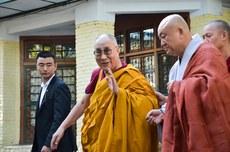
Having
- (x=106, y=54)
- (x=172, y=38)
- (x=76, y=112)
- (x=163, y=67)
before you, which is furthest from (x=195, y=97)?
(x=163, y=67)

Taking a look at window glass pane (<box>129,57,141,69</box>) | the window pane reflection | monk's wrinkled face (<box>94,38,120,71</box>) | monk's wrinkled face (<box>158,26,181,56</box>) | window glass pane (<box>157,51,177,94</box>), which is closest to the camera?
monk's wrinkled face (<box>158,26,181,56</box>)

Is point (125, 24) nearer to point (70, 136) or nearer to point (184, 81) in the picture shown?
point (70, 136)

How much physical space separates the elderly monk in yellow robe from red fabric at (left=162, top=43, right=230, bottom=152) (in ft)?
2.44

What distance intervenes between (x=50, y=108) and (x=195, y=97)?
2426 millimetres

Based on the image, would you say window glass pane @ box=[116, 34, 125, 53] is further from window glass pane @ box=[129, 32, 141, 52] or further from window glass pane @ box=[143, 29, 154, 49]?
window glass pane @ box=[143, 29, 154, 49]

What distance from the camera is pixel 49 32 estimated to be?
34.7 ft

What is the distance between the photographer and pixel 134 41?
9.68 meters

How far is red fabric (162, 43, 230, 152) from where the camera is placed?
2.77 m

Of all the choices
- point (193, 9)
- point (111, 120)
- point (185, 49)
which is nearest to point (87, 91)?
point (111, 120)

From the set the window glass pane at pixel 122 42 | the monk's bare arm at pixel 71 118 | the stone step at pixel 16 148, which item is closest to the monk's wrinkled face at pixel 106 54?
the monk's bare arm at pixel 71 118

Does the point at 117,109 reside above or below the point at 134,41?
below

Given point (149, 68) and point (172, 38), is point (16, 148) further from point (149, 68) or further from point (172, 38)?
point (172, 38)


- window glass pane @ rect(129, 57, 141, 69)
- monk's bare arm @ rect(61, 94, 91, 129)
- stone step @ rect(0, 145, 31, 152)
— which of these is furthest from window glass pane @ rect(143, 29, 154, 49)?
monk's bare arm @ rect(61, 94, 91, 129)

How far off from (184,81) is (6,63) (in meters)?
7.98
